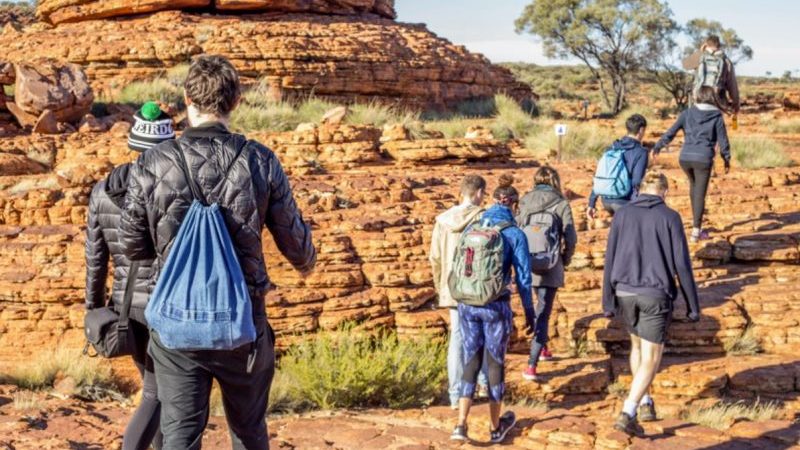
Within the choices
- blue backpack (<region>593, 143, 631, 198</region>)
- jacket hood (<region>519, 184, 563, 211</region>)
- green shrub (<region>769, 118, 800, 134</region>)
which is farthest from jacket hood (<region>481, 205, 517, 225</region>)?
green shrub (<region>769, 118, 800, 134</region>)

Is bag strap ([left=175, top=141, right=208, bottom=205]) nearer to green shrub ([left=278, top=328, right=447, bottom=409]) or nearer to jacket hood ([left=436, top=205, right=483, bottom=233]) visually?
jacket hood ([left=436, top=205, right=483, bottom=233])

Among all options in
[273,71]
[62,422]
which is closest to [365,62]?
[273,71]

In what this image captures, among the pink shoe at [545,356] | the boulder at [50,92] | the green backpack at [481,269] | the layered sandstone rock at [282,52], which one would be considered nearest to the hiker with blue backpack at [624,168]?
the pink shoe at [545,356]

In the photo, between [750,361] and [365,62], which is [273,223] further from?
[365,62]

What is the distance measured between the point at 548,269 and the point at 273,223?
3978 millimetres

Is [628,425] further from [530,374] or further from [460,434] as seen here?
[530,374]

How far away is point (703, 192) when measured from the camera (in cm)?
954

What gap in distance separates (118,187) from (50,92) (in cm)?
1304

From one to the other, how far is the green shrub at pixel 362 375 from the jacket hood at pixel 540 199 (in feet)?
4.96

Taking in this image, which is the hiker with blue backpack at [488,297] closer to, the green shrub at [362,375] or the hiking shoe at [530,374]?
the green shrub at [362,375]

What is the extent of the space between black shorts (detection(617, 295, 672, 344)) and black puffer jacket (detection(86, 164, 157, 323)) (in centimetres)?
331

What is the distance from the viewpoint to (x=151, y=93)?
60.5 feet

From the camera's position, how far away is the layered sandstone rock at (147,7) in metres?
22.3

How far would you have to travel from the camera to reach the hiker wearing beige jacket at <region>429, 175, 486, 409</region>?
249 inches
